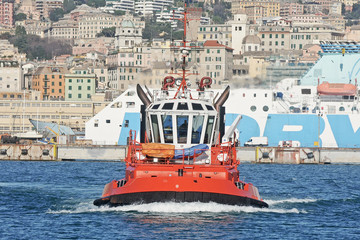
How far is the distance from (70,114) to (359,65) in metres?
61.3

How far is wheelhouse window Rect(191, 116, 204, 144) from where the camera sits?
44656 mm

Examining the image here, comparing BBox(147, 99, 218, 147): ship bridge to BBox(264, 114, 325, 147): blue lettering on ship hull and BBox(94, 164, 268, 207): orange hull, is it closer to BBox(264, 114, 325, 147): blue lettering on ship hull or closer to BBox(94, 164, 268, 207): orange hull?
BBox(94, 164, 268, 207): orange hull

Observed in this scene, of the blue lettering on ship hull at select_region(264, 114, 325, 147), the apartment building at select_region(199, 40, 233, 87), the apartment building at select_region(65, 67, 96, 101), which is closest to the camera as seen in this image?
the blue lettering on ship hull at select_region(264, 114, 325, 147)

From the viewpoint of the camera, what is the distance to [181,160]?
43062 millimetres

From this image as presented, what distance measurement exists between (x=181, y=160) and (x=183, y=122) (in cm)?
232

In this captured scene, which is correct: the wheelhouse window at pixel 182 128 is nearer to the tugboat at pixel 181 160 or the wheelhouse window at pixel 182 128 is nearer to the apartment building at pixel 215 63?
the tugboat at pixel 181 160

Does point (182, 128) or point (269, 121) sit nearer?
point (182, 128)

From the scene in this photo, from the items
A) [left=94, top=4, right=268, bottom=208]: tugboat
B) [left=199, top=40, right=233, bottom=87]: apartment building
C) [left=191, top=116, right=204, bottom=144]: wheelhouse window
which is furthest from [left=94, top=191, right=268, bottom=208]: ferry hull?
[left=199, top=40, right=233, bottom=87]: apartment building

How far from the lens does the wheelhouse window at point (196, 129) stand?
44.7 meters

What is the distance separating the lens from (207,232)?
1526 inches

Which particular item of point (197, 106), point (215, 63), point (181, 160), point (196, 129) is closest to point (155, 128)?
point (196, 129)

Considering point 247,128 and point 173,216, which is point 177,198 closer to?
point 173,216

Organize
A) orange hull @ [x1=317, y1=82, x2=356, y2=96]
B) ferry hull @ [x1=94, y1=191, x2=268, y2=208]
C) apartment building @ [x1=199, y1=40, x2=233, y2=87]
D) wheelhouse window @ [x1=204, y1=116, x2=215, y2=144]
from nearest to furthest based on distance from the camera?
1. ferry hull @ [x1=94, y1=191, x2=268, y2=208]
2. wheelhouse window @ [x1=204, y1=116, x2=215, y2=144]
3. orange hull @ [x1=317, y1=82, x2=356, y2=96]
4. apartment building @ [x1=199, y1=40, x2=233, y2=87]

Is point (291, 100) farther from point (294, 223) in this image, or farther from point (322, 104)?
point (294, 223)
